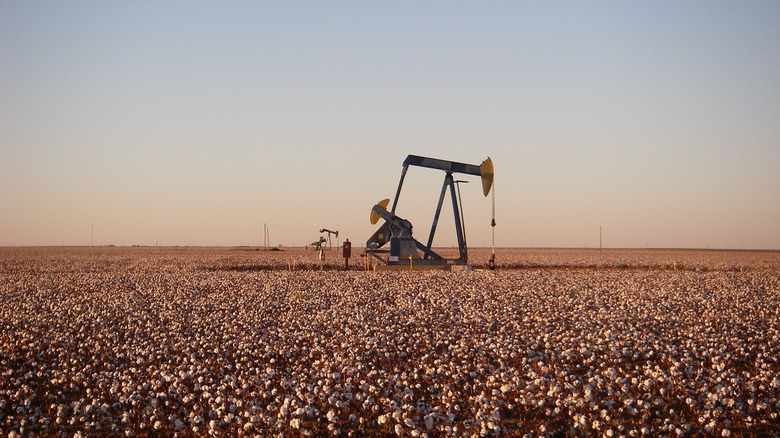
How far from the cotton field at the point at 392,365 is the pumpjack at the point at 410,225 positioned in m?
12.1

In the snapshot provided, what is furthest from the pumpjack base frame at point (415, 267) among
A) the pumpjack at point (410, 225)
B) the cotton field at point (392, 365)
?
the cotton field at point (392, 365)

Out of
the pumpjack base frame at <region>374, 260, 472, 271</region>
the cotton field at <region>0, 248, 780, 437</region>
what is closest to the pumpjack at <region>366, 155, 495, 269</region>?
the pumpjack base frame at <region>374, 260, 472, 271</region>

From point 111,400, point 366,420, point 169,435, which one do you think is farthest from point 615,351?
point 111,400

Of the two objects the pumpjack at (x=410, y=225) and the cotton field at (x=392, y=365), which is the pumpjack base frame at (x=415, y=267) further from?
the cotton field at (x=392, y=365)

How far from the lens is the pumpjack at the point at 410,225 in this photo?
34.4m

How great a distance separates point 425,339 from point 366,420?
16.3ft

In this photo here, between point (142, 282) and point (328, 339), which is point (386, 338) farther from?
point (142, 282)

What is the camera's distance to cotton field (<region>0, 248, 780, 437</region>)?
1061 cm

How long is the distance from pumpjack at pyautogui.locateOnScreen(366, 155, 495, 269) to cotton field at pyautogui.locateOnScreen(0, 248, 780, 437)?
12.1 meters

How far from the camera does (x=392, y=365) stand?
1350 cm

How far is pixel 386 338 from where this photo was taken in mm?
15430

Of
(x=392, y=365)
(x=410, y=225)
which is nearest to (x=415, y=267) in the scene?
(x=410, y=225)

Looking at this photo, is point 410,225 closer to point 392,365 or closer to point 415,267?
point 415,267

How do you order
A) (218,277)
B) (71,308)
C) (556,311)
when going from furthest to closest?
(218,277) < (71,308) < (556,311)
